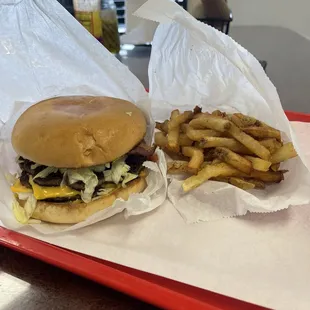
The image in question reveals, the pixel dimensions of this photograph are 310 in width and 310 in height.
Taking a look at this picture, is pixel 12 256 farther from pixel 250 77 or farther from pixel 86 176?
pixel 250 77

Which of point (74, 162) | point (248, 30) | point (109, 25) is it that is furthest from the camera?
point (248, 30)

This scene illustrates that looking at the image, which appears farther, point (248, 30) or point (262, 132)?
point (248, 30)

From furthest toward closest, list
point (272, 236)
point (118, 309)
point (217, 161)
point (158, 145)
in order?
point (158, 145) < point (217, 161) < point (272, 236) < point (118, 309)

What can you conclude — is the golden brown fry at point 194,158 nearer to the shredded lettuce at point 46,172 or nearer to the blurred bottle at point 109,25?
the shredded lettuce at point 46,172

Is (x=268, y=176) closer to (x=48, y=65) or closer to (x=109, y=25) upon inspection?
(x=48, y=65)

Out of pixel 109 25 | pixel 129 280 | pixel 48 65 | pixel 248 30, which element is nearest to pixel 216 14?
pixel 109 25

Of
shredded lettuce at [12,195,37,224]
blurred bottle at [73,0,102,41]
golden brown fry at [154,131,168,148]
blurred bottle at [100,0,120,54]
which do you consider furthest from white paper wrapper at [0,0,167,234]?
blurred bottle at [100,0,120,54]

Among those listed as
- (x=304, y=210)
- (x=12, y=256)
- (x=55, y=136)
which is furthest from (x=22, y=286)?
(x=304, y=210)
